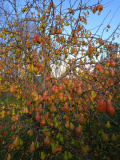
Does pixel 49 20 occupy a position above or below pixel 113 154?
above

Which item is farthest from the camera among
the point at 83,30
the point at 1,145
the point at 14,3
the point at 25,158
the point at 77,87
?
the point at 1,145

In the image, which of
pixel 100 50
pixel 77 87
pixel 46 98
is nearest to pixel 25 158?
pixel 46 98

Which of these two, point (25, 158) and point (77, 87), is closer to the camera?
point (77, 87)

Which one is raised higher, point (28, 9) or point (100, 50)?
point (28, 9)

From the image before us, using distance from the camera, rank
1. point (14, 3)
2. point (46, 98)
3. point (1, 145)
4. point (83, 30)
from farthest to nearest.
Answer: point (1, 145) → point (83, 30) → point (14, 3) → point (46, 98)

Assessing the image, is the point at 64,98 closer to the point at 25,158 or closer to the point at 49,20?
the point at 49,20

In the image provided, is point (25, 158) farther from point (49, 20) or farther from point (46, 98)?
point (49, 20)

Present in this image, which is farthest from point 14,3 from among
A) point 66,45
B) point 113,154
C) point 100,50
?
point 113,154

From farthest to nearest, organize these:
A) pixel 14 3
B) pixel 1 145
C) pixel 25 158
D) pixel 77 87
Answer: pixel 1 145
pixel 25 158
pixel 14 3
pixel 77 87

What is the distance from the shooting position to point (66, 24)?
8.52 ft

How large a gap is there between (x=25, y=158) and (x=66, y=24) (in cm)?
339

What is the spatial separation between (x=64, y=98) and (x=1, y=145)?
2856 mm

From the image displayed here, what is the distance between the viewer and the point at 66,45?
263 centimetres

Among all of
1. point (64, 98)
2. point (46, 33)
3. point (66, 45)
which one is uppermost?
point (46, 33)
